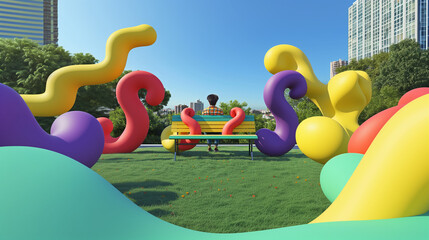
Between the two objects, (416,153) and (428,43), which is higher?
(428,43)

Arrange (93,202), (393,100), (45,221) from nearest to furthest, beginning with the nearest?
1. (45,221)
2. (93,202)
3. (393,100)

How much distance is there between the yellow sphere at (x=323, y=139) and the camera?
200 inches

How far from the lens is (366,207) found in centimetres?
104

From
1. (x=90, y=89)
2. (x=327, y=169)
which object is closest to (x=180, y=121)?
(x=327, y=169)

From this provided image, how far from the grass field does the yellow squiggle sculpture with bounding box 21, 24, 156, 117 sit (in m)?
2.02

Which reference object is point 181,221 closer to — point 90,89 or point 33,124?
point 33,124

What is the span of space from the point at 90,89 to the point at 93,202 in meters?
22.9

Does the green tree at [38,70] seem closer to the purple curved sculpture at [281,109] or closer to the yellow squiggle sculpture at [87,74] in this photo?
the yellow squiggle sculpture at [87,74]

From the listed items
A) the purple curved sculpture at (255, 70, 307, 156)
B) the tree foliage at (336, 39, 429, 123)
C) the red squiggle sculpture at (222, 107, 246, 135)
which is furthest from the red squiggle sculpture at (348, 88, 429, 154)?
the tree foliage at (336, 39, 429, 123)

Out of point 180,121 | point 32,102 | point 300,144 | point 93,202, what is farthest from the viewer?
point 180,121

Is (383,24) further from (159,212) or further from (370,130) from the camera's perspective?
(159,212)

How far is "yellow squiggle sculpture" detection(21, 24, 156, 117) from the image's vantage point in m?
5.17

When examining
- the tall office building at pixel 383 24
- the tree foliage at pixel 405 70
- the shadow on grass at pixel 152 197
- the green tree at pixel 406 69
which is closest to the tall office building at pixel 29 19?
the shadow on grass at pixel 152 197

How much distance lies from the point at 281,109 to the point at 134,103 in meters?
5.58
